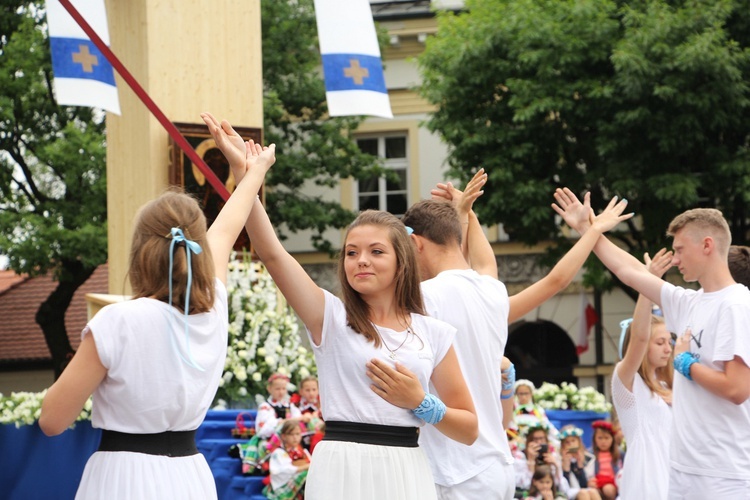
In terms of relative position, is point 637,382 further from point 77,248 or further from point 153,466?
point 77,248

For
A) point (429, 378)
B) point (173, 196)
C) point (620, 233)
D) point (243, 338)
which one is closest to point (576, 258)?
point (429, 378)

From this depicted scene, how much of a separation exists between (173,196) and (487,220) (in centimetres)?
1746

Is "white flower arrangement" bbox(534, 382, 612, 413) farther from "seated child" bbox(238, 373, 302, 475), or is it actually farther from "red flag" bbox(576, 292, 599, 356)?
"red flag" bbox(576, 292, 599, 356)

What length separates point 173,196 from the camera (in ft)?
12.6

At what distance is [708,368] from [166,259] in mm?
2784

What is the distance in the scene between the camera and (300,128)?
25.8m

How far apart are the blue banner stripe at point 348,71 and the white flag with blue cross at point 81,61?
2184 mm

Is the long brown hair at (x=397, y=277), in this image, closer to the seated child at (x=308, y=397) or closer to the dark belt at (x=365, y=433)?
the dark belt at (x=365, y=433)

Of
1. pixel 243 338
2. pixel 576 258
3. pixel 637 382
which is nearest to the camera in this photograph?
pixel 576 258

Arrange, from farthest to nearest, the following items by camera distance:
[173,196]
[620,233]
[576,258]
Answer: [620,233], [576,258], [173,196]

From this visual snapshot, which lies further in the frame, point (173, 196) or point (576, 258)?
point (576, 258)

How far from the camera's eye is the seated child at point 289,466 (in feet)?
29.7

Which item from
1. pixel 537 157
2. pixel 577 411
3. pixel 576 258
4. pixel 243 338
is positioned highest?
pixel 537 157

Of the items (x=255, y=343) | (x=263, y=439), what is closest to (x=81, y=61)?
(x=255, y=343)
